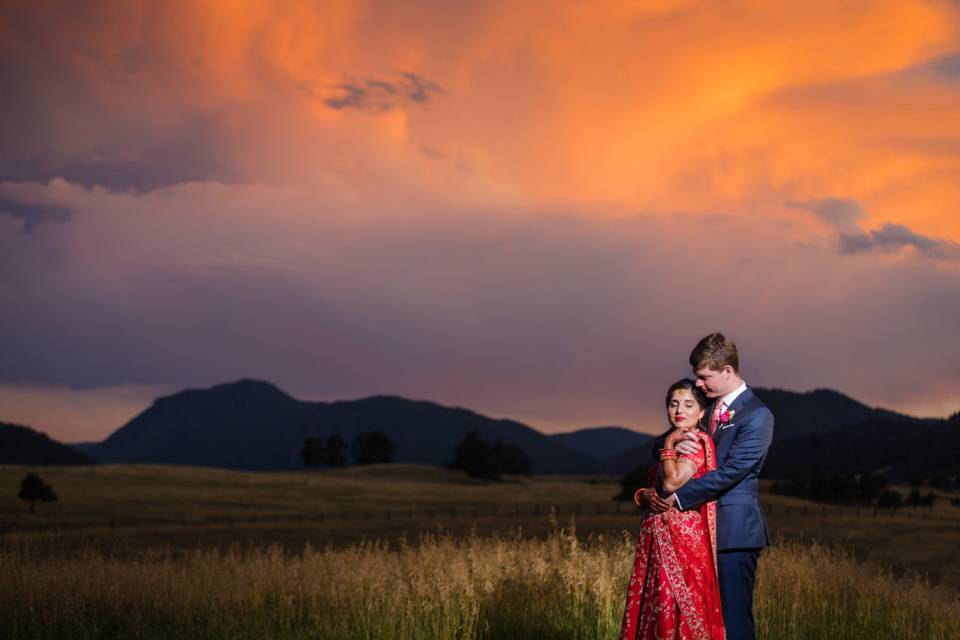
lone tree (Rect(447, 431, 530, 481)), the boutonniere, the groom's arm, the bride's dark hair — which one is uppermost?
lone tree (Rect(447, 431, 530, 481))

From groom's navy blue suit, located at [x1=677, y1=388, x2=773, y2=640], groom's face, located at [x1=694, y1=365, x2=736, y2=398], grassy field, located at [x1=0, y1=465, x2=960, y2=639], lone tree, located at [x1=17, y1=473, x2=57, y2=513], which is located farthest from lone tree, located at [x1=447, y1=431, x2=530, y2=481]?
groom's face, located at [x1=694, y1=365, x2=736, y2=398]

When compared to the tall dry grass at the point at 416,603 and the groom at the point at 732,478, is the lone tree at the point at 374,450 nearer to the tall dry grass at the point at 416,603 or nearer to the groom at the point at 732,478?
the tall dry grass at the point at 416,603

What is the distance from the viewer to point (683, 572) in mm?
7863

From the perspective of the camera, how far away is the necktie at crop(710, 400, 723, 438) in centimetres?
805

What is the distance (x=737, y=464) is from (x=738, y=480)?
0.12 m

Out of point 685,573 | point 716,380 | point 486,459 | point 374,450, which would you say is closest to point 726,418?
point 716,380

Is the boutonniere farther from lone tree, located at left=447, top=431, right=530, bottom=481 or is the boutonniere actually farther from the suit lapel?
lone tree, located at left=447, top=431, right=530, bottom=481

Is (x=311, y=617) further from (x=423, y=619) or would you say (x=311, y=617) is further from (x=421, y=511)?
(x=421, y=511)

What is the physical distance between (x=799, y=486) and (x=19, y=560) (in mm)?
98416

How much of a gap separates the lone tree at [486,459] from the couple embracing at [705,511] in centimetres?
11492

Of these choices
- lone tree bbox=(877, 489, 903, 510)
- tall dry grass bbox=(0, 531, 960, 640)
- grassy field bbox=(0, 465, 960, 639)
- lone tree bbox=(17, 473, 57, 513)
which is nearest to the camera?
tall dry grass bbox=(0, 531, 960, 640)

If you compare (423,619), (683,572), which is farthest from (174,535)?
(683,572)

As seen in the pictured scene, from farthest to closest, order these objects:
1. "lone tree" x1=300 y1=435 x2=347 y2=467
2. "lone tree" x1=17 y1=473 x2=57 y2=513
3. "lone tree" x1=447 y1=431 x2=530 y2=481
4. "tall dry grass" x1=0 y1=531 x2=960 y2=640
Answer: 1. "lone tree" x1=300 y1=435 x2=347 y2=467
2. "lone tree" x1=447 y1=431 x2=530 y2=481
3. "lone tree" x1=17 y1=473 x2=57 y2=513
4. "tall dry grass" x1=0 y1=531 x2=960 y2=640

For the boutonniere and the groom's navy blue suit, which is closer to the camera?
the groom's navy blue suit
